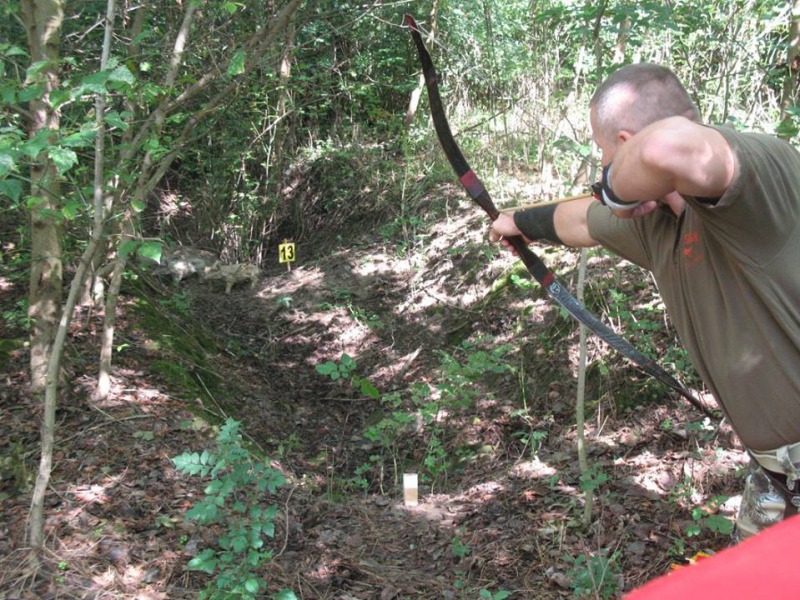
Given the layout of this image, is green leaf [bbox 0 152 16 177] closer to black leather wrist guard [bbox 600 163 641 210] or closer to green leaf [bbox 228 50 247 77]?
green leaf [bbox 228 50 247 77]

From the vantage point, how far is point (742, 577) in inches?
28.1

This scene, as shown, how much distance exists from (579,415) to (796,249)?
2450mm

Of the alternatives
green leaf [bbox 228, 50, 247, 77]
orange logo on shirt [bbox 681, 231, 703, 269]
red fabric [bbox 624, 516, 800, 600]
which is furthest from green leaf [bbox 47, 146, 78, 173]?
red fabric [bbox 624, 516, 800, 600]

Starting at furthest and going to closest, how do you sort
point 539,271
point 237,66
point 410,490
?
point 410,490 → point 237,66 → point 539,271

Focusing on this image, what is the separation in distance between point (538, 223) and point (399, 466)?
3240mm

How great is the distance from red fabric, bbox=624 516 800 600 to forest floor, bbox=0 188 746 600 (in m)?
2.28

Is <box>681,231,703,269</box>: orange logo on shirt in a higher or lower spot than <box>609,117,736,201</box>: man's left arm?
lower

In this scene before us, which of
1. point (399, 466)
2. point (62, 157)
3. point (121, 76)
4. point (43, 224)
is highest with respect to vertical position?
point (121, 76)

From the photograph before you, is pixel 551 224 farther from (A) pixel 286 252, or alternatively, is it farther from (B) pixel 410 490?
(A) pixel 286 252

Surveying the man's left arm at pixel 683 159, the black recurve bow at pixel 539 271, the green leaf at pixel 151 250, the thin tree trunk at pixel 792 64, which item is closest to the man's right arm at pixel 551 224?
the black recurve bow at pixel 539 271

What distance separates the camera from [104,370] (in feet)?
14.1

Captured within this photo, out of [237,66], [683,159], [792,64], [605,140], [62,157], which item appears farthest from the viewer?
[792,64]

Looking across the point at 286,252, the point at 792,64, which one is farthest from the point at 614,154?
the point at 286,252

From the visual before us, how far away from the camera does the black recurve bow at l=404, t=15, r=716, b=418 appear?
236cm
